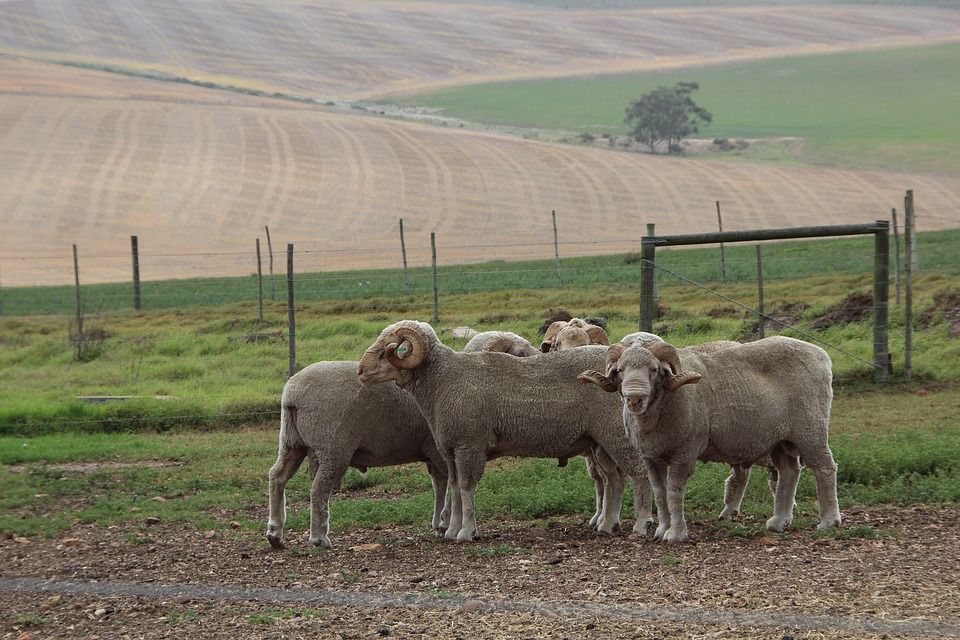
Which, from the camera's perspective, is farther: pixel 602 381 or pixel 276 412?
pixel 276 412

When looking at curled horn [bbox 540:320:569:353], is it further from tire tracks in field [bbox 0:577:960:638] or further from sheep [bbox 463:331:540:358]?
tire tracks in field [bbox 0:577:960:638]

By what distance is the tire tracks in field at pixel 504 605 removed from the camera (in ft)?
21.7

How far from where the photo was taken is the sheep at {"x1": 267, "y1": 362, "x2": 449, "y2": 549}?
1055 centimetres

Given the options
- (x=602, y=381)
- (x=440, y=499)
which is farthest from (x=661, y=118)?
(x=602, y=381)

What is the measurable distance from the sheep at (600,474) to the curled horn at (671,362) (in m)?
1.25

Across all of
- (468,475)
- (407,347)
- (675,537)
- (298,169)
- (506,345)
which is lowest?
(675,537)

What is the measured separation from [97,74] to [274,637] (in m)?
106

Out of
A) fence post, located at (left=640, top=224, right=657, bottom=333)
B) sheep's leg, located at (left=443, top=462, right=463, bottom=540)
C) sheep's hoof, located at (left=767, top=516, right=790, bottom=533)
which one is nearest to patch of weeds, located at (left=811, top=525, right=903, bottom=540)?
sheep's hoof, located at (left=767, top=516, right=790, bottom=533)

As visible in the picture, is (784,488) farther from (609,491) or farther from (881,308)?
(881,308)

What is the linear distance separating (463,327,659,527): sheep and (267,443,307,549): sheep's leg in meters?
2.34

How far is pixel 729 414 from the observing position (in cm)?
991

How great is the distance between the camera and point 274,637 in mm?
7141

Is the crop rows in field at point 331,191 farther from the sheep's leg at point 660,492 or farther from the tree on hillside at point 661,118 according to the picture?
the sheep's leg at point 660,492

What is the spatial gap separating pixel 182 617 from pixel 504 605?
2.31 meters
